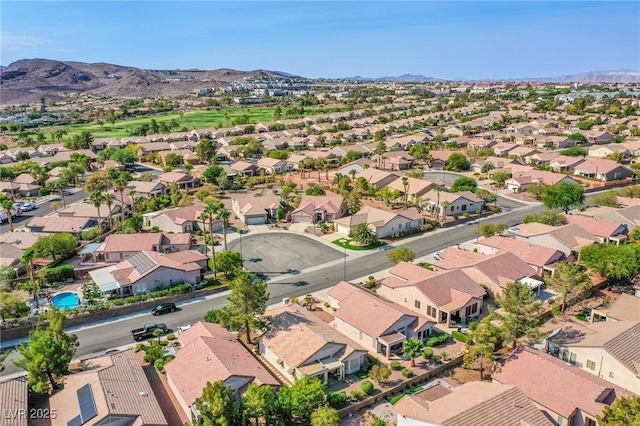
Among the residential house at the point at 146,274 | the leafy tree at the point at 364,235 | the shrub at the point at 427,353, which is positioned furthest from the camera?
the leafy tree at the point at 364,235

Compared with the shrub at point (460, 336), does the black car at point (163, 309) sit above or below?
above

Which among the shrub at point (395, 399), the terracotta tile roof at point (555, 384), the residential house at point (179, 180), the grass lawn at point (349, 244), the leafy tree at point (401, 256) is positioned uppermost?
the residential house at point (179, 180)

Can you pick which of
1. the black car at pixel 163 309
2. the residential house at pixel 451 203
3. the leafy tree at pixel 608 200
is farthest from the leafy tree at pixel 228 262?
the leafy tree at pixel 608 200

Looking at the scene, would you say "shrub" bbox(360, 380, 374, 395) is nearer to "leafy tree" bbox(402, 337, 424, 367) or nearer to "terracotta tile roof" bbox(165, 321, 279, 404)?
"leafy tree" bbox(402, 337, 424, 367)

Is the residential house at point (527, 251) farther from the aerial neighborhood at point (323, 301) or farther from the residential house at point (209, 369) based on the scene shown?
the residential house at point (209, 369)

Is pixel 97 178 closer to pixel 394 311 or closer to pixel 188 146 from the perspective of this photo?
pixel 188 146

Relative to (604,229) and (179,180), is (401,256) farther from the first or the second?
(179,180)
